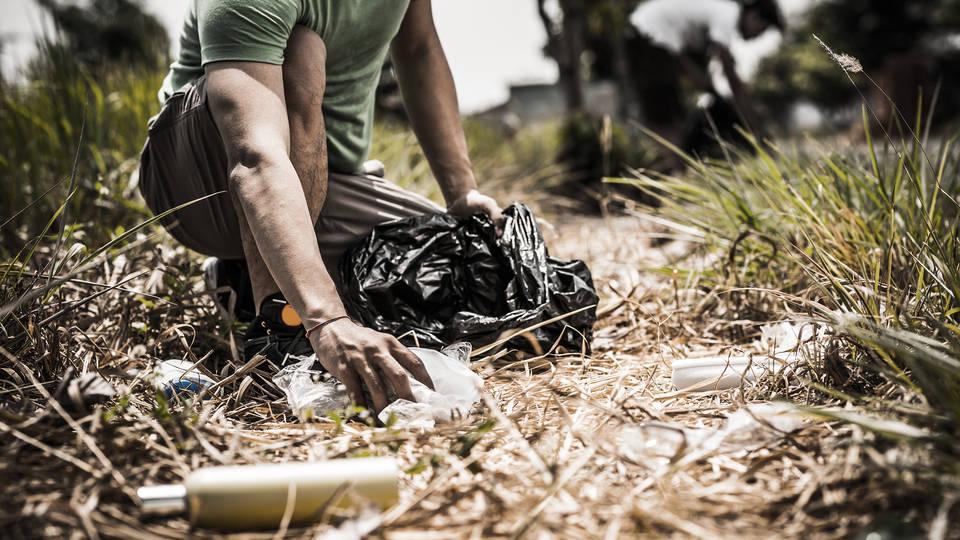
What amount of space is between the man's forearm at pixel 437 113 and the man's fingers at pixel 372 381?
3.20ft

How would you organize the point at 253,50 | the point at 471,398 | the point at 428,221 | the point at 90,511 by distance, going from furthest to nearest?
the point at 428,221
the point at 253,50
the point at 471,398
the point at 90,511

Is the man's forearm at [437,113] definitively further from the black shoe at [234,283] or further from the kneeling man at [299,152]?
the black shoe at [234,283]

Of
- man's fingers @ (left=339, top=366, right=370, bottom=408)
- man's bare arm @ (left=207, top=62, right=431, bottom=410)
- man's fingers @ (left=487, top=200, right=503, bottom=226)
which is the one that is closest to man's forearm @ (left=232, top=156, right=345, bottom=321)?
man's bare arm @ (left=207, top=62, right=431, bottom=410)

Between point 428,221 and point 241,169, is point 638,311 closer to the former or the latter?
point 428,221

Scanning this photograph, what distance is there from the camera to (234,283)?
1972mm

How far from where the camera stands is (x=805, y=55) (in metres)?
40.6

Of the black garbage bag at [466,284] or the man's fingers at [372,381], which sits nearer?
the man's fingers at [372,381]

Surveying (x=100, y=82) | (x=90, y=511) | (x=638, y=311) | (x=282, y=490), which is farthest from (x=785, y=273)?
(x=100, y=82)

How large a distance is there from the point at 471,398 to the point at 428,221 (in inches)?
29.0

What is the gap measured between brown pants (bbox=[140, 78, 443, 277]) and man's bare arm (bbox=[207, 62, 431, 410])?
24 cm

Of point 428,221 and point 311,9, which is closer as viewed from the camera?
point 311,9

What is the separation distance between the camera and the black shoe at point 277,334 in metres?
1.55

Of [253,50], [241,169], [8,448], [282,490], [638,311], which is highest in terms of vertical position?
[253,50]

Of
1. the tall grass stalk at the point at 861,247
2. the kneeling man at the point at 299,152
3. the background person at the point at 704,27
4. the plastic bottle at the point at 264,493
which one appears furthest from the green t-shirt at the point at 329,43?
the background person at the point at 704,27
